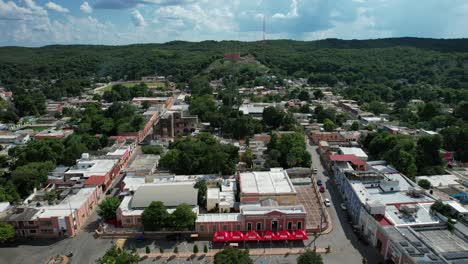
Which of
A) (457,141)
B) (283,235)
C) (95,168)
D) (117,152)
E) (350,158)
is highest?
(457,141)

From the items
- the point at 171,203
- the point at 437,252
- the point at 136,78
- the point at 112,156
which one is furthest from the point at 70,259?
the point at 136,78

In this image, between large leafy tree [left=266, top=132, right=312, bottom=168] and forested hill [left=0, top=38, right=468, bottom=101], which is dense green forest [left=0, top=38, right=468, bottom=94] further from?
large leafy tree [left=266, top=132, right=312, bottom=168]

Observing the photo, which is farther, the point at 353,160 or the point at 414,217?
the point at 353,160

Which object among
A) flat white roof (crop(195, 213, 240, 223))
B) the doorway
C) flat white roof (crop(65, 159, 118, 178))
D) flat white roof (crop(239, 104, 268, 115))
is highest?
flat white roof (crop(239, 104, 268, 115))

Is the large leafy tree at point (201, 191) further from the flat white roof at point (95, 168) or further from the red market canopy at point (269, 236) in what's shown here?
the flat white roof at point (95, 168)

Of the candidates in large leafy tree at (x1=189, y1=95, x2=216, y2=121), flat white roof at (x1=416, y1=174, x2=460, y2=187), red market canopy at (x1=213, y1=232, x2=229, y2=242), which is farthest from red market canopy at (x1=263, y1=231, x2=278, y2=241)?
large leafy tree at (x1=189, y1=95, x2=216, y2=121)

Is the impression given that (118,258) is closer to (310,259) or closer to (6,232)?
(6,232)

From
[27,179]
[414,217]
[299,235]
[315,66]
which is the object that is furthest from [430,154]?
[315,66]
